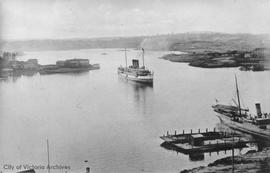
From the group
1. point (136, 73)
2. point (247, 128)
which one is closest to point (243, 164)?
point (247, 128)

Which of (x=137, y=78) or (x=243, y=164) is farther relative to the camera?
(x=137, y=78)

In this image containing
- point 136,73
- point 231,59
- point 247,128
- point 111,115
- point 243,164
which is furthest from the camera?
point 136,73

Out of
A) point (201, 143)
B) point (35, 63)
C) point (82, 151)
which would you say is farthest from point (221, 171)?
point (35, 63)

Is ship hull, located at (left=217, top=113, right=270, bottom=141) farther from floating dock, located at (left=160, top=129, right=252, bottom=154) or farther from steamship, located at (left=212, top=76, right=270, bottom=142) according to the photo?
floating dock, located at (left=160, top=129, right=252, bottom=154)

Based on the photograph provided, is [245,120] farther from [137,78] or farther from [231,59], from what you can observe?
[137,78]

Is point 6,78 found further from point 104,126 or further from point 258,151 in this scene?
point 258,151
